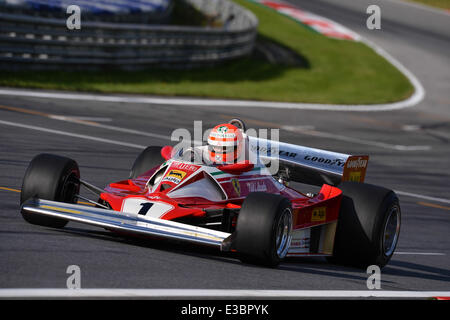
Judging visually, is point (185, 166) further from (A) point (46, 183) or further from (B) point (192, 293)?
(B) point (192, 293)

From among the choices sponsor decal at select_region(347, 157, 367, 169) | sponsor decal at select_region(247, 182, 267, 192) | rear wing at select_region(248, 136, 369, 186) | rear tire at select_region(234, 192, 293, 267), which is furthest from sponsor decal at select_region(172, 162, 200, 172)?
sponsor decal at select_region(347, 157, 367, 169)

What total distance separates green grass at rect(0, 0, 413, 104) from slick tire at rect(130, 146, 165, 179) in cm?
1042

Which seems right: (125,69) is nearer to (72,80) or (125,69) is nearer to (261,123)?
Result: (72,80)

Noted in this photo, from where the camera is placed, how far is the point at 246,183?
8672 mm

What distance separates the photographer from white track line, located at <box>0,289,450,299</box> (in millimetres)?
5531

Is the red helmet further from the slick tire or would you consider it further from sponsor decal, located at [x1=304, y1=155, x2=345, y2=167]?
sponsor decal, located at [x1=304, y1=155, x2=345, y2=167]

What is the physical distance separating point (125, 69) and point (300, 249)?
15.4 m

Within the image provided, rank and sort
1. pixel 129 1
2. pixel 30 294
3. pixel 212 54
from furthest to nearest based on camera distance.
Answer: pixel 129 1
pixel 212 54
pixel 30 294

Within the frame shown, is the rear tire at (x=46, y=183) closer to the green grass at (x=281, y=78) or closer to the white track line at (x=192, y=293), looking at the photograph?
the white track line at (x=192, y=293)

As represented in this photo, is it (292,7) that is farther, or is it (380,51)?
(292,7)

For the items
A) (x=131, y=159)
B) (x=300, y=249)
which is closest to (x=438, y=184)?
(x=131, y=159)

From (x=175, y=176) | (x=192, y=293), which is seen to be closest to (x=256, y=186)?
(x=175, y=176)

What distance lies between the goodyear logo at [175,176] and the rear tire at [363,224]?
1857 mm

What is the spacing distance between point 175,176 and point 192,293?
7.71ft
